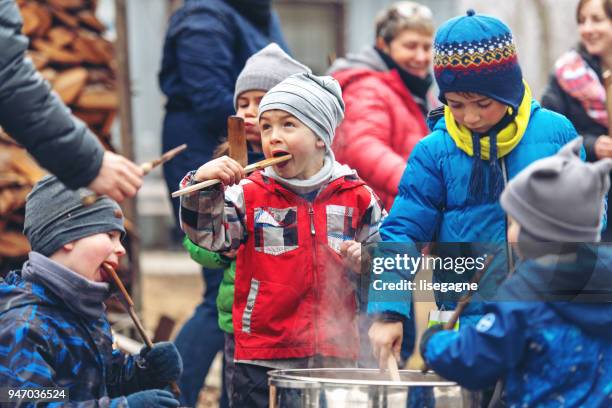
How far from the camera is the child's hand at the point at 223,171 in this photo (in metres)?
4.07

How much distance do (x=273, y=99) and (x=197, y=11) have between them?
5.24 feet

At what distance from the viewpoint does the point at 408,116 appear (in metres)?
6.16

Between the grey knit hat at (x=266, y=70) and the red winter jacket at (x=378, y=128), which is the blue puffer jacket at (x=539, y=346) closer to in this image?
the grey knit hat at (x=266, y=70)

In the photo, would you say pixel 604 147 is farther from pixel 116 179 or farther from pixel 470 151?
pixel 116 179

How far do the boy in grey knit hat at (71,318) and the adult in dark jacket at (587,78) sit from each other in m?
2.54

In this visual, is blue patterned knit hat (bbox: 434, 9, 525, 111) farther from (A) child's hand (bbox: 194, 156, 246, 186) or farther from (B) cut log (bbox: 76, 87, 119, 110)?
(B) cut log (bbox: 76, 87, 119, 110)


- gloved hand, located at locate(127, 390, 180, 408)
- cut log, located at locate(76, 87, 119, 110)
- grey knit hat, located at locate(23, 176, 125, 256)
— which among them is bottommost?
cut log, located at locate(76, 87, 119, 110)

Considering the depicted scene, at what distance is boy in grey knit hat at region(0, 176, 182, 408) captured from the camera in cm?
392

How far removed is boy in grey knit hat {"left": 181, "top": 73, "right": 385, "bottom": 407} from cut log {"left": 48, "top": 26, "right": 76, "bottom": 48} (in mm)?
3614

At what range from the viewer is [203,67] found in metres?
5.93

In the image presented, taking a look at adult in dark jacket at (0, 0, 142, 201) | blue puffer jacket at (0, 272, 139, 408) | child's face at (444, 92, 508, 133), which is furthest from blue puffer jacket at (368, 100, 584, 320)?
adult in dark jacket at (0, 0, 142, 201)

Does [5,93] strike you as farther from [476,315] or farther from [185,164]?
[185,164]

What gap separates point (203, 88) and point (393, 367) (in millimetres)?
2361

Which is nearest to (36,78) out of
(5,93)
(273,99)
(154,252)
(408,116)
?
(5,93)
